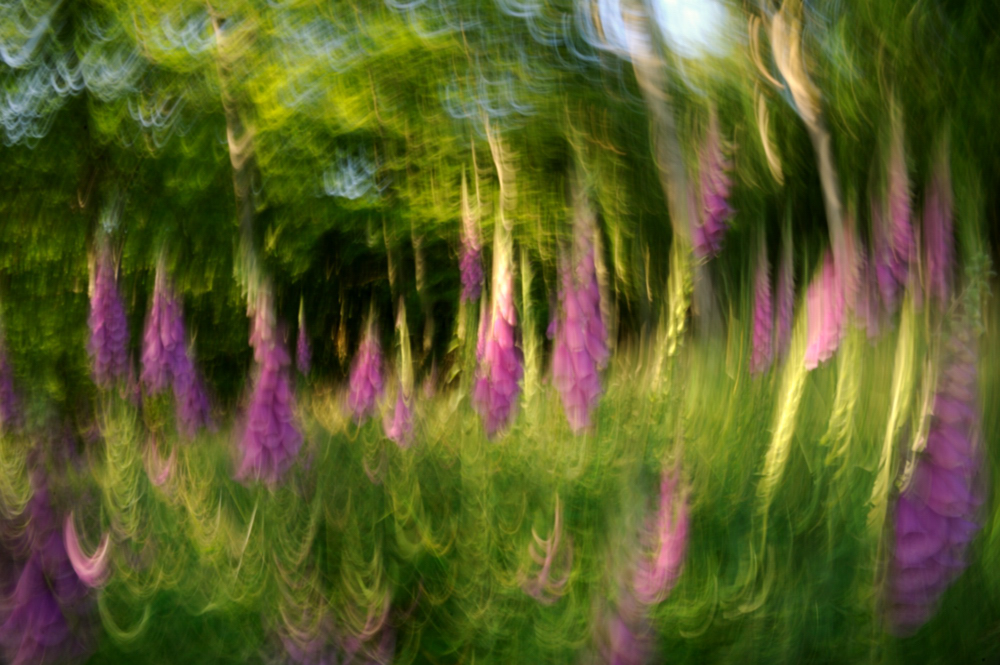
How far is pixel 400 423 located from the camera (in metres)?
3.85

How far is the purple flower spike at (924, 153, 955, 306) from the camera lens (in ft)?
7.32

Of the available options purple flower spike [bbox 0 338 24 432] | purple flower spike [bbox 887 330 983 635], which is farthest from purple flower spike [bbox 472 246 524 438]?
purple flower spike [bbox 0 338 24 432]

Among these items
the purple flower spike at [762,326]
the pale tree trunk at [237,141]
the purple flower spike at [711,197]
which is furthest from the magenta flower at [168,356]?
the purple flower spike at [762,326]

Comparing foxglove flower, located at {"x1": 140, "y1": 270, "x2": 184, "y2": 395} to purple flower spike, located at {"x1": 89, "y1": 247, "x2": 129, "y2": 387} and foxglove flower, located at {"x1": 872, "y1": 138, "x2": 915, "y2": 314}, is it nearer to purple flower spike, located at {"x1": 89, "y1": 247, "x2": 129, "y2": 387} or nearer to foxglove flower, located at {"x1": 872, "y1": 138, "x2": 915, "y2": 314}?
purple flower spike, located at {"x1": 89, "y1": 247, "x2": 129, "y2": 387}

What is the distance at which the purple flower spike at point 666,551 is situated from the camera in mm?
2092

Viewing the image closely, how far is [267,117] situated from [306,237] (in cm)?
271

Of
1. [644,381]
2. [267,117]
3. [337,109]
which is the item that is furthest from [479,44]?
[644,381]

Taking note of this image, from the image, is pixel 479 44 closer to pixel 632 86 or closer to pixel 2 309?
pixel 632 86

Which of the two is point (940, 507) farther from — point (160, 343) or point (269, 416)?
point (160, 343)

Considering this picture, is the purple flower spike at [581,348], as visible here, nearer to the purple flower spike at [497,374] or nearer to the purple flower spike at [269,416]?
the purple flower spike at [497,374]

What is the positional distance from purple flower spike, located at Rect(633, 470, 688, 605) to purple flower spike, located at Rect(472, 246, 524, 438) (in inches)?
51.5

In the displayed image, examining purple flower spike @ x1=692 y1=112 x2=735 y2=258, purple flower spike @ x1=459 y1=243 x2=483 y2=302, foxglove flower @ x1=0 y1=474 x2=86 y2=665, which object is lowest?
foxglove flower @ x1=0 y1=474 x2=86 y2=665

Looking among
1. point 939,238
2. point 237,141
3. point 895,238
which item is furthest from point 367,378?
point 939,238

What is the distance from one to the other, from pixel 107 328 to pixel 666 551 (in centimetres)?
233
